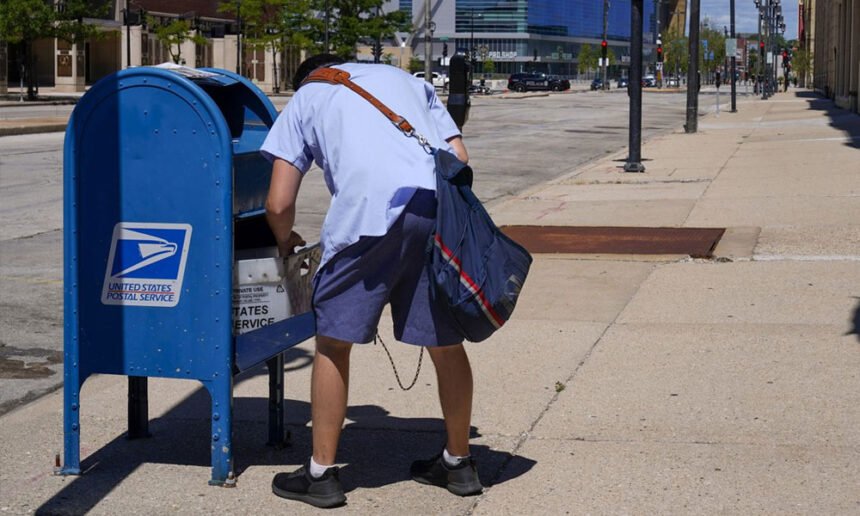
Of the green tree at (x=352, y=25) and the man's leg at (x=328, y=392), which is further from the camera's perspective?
the green tree at (x=352, y=25)

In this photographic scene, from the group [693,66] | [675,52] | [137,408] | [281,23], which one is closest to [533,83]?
[281,23]

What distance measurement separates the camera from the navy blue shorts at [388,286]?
15.2ft

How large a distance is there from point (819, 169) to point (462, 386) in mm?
15471

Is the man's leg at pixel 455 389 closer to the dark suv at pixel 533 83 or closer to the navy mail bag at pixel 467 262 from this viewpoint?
the navy mail bag at pixel 467 262

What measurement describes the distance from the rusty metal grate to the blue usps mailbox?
6.65 metres

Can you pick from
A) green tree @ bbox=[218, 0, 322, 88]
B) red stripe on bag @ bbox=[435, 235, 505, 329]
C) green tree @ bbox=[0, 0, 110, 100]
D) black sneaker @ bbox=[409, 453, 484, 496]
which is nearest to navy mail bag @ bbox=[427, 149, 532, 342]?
red stripe on bag @ bbox=[435, 235, 505, 329]

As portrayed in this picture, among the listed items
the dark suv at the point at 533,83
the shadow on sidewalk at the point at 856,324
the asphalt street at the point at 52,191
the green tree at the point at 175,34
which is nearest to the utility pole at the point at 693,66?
the asphalt street at the point at 52,191

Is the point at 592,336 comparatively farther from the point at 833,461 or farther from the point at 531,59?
the point at 531,59

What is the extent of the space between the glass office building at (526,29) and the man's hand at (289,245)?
13303 cm

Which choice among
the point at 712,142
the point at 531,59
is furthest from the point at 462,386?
the point at 531,59

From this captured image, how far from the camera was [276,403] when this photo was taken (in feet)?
18.2

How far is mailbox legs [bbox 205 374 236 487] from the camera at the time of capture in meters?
5.00

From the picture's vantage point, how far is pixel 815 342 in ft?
24.7

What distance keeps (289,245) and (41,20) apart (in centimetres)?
4667
